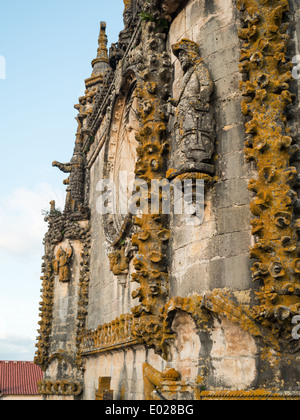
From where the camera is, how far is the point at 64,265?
1591 cm

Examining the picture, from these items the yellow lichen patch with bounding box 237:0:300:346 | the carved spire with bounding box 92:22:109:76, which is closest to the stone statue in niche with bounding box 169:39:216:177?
the yellow lichen patch with bounding box 237:0:300:346

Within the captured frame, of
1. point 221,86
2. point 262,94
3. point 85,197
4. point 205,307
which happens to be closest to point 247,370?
point 205,307

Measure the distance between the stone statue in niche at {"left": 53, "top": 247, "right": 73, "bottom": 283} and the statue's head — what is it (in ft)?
33.7

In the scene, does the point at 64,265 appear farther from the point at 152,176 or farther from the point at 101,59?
the point at 152,176

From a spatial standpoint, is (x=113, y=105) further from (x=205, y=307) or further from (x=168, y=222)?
(x=205, y=307)

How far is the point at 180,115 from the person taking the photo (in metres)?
6.24

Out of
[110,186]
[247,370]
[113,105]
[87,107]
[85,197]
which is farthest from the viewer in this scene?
[87,107]

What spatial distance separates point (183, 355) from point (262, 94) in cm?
302

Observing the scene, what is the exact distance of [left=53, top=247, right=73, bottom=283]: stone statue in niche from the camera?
52.0ft

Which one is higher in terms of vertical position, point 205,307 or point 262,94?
point 262,94

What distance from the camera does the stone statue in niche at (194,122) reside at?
5.93 metres

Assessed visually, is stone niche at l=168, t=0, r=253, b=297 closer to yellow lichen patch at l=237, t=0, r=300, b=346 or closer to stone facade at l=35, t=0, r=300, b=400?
stone facade at l=35, t=0, r=300, b=400

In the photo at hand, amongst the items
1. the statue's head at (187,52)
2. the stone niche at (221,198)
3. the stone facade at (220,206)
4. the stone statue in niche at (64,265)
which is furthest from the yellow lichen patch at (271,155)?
the stone statue in niche at (64,265)

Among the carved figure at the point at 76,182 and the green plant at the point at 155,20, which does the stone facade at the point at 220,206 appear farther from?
the carved figure at the point at 76,182
